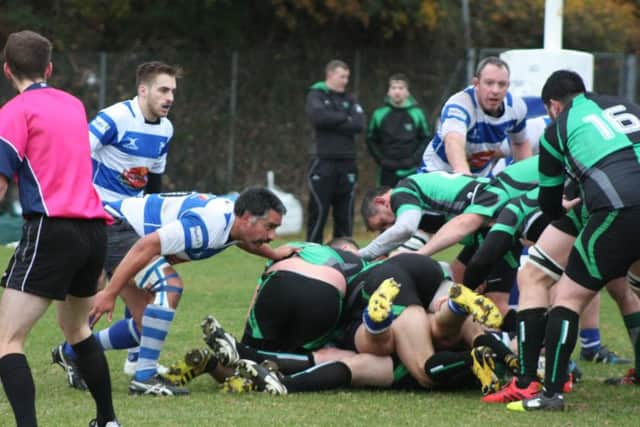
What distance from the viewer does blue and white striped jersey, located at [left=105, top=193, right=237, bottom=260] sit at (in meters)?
6.27

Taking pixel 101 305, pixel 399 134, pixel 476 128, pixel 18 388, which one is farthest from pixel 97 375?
pixel 399 134

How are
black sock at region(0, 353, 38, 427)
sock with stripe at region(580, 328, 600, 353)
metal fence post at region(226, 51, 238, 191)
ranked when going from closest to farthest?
black sock at region(0, 353, 38, 427) → sock with stripe at region(580, 328, 600, 353) → metal fence post at region(226, 51, 238, 191)

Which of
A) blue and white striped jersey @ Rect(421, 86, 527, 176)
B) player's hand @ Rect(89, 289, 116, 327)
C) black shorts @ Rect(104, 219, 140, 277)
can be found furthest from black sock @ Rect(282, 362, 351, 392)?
blue and white striped jersey @ Rect(421, 86, 527, 176)

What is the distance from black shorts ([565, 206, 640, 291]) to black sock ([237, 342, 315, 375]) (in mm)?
1633

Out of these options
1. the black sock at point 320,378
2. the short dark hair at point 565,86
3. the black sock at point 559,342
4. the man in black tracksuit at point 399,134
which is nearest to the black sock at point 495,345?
the black sock at point 559,342

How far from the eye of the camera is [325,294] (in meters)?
6.59

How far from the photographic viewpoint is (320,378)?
6520mm

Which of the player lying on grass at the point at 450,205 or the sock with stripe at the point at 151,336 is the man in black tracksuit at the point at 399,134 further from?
the sock with stripe at the point at 151,336

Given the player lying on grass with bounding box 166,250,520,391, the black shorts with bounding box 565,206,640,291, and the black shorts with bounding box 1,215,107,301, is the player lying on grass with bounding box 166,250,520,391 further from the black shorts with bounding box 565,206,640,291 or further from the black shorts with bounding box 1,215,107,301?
the black shorts with bounding box 1,215,107,301

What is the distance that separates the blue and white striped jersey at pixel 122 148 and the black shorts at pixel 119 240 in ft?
1.40

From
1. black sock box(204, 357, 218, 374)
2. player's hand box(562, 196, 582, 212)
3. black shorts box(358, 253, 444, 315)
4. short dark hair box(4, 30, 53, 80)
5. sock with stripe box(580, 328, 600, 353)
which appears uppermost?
short dark hair box(4, 30, 53, 80)

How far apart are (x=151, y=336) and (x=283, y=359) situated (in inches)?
29.1

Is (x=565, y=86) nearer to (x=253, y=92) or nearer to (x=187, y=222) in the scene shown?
(x=187, y=222)

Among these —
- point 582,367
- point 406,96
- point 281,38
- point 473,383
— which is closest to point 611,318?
point 582,367
